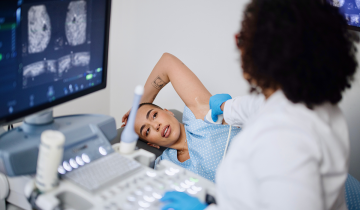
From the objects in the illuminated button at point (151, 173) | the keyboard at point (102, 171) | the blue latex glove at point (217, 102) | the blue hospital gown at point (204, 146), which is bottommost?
the blue hospital gown at point (204, 146)

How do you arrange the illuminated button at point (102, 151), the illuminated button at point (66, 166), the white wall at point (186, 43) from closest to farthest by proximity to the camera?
the illuminated button at point (66, 166)
the illuminated button at point (102, 151)
the white wall at point (186, 43)

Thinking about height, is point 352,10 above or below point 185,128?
above

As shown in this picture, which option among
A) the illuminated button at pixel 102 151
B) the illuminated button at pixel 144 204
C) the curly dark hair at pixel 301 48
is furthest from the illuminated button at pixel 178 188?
the curly dark hair at pixel 301 48

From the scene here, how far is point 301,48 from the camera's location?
66cm

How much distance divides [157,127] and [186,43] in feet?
2.68

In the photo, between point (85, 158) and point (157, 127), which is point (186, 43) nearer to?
point (157, 127)

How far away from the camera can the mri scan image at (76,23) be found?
0.91 meters

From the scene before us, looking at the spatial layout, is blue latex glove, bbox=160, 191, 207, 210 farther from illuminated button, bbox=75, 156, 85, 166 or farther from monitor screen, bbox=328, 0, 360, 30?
monitor screen, bbox=328, 0, 360, 30

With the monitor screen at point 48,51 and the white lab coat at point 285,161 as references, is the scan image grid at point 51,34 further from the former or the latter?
the white lab coat at point 285,161

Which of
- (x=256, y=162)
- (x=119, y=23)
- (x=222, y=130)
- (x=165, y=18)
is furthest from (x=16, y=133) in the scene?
(x=119, y=23)

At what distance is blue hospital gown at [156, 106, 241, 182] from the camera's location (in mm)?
1522

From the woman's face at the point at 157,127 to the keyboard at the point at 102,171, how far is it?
63cm

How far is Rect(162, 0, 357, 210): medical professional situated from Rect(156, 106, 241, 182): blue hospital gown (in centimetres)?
76

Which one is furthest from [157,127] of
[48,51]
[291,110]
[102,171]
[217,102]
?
[291,110]
